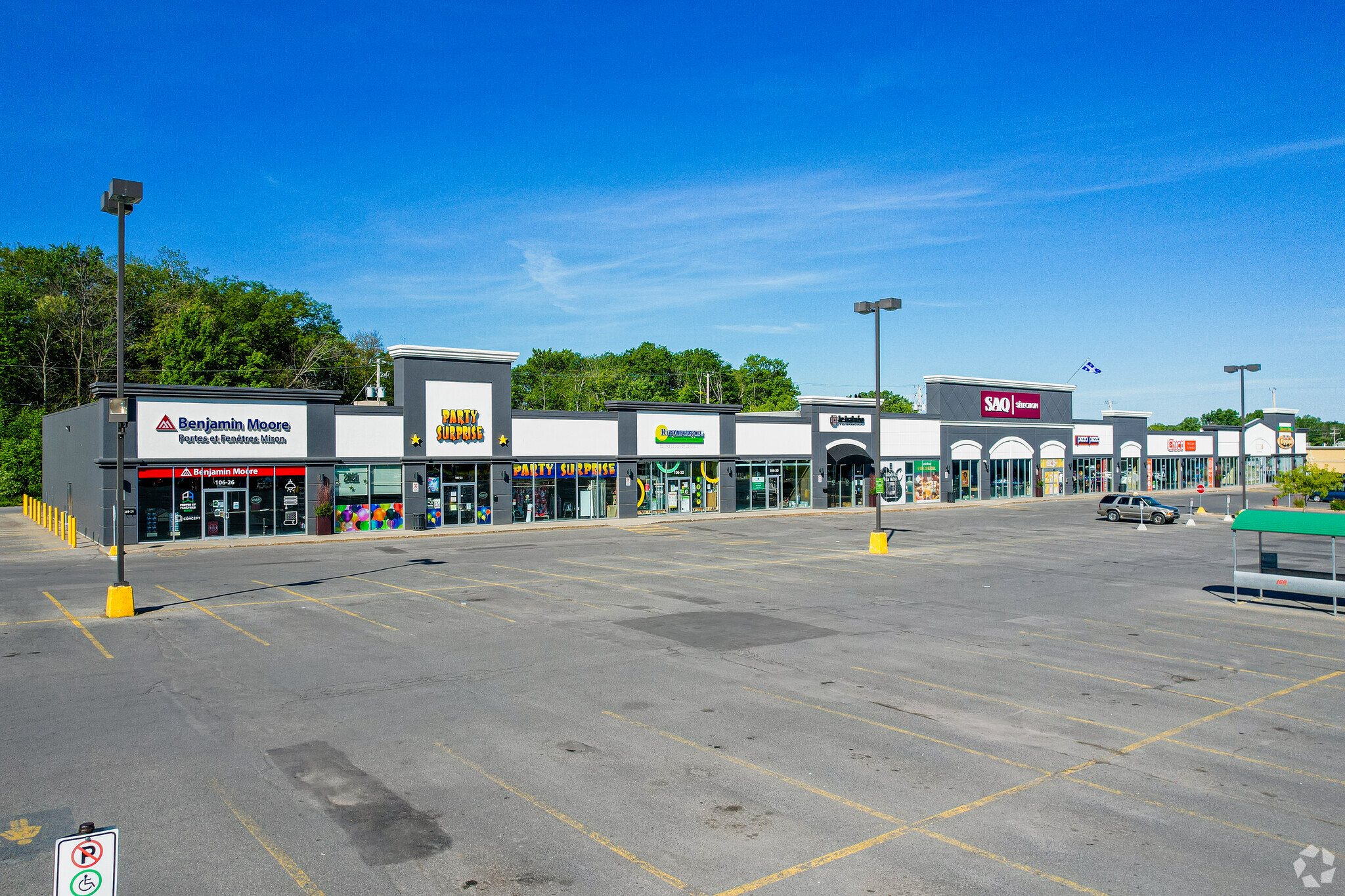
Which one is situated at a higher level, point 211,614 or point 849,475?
point 849,475

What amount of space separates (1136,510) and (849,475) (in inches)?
712

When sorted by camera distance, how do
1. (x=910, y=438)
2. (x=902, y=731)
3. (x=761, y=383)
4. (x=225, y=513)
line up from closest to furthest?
1. (x=902, y=731)
2. (x=225, y=513)
3. (x=910, y=438)
4. (x=761, y=383)

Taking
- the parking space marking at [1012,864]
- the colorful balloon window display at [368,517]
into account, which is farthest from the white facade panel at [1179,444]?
the parking space marking at [1012,864]

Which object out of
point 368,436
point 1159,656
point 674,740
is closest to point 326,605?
point 674,740

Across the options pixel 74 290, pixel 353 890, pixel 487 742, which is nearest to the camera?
pixel 353 890

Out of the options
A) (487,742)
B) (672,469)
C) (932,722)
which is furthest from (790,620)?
(672,469)

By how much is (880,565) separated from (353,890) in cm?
2290

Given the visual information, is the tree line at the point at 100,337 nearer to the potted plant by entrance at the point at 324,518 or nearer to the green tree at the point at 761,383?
the potted plant by entrance at the point at 324,518

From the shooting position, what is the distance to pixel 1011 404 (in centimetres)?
6638

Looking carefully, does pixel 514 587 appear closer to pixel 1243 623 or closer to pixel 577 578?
pixel 577 578

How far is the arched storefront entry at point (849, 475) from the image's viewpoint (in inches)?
2238

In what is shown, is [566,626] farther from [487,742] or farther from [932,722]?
[932,722]

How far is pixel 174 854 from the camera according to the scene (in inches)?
294

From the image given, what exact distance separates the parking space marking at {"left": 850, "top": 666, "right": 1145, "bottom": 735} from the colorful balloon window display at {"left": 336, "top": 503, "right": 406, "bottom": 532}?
31430 millimetres
